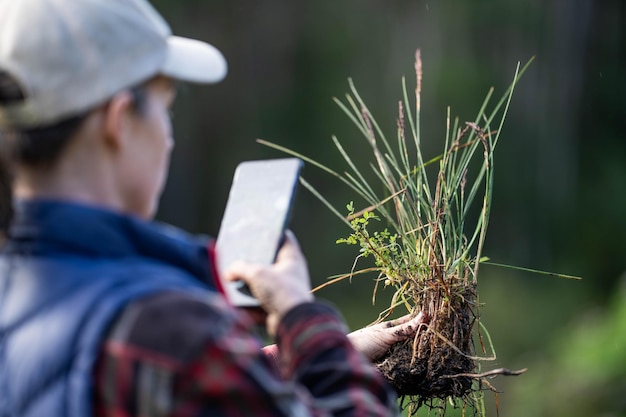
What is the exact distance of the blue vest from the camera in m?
1.00

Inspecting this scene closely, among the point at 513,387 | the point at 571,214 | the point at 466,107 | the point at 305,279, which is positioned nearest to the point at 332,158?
the point at 466,107

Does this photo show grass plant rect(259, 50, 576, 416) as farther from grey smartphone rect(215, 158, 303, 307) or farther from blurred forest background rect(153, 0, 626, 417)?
blurred forest background rect(153, 0, 626, 417)

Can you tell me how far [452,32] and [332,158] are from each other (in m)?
3.33

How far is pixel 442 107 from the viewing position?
1592 centimetres

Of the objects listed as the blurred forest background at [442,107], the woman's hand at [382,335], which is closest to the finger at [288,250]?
the woman's hand at [382,335]

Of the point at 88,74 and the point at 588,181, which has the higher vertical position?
the point at 88,74

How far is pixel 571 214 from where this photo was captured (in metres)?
15.4

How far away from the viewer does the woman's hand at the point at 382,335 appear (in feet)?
6.64

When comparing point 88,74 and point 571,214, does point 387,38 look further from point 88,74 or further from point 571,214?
point 88,74

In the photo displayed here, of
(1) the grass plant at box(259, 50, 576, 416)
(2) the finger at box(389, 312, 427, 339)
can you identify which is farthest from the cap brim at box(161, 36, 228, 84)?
(2) the finger at box(389, 312, 427, 339)

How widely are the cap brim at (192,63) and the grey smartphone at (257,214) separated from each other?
227 mm

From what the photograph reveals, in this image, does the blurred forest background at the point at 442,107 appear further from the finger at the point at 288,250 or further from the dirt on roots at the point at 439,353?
the finger at the point at 288,250

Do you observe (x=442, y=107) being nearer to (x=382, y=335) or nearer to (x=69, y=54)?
(x=382, y=335)

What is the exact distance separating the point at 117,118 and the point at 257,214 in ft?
1.13
